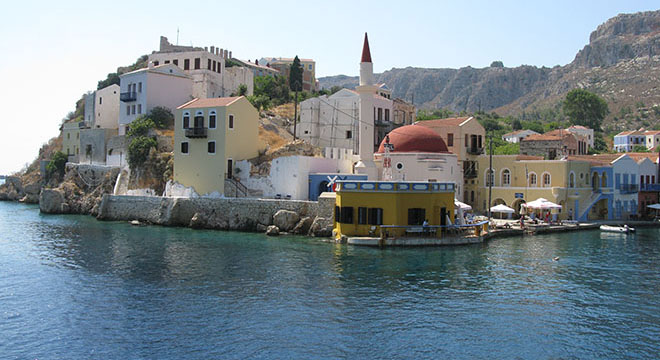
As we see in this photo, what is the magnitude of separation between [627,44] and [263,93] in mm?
112512

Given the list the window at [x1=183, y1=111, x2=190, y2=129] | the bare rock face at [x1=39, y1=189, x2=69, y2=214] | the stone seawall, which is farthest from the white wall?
the bare rock face at [x1=39, y1=189, x2=69, y2=214]

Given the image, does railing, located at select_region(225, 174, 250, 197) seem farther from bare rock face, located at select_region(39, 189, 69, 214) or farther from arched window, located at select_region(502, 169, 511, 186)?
arched window, located at select_region(502, 169, 511, 186)

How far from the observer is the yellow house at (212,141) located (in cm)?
4216

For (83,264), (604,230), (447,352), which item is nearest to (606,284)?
(447,352)

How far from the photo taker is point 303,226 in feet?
118

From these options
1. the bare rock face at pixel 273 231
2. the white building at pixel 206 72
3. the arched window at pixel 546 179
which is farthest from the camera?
the white building at pixel 206 72

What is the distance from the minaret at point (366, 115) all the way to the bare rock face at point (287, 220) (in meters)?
6.80

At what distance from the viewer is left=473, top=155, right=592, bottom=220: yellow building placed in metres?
42.8

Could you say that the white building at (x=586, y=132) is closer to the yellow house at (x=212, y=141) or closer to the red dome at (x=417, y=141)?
the red dome at (x=417, y=141)

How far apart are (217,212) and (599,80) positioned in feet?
391

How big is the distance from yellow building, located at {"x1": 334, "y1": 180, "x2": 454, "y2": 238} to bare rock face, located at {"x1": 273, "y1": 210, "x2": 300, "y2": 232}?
470cm

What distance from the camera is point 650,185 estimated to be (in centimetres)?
4916

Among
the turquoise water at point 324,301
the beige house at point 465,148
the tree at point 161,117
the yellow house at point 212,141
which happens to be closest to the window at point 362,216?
the turquoise water at point 324,301

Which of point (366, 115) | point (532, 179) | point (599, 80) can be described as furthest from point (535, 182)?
point (599, 80)
